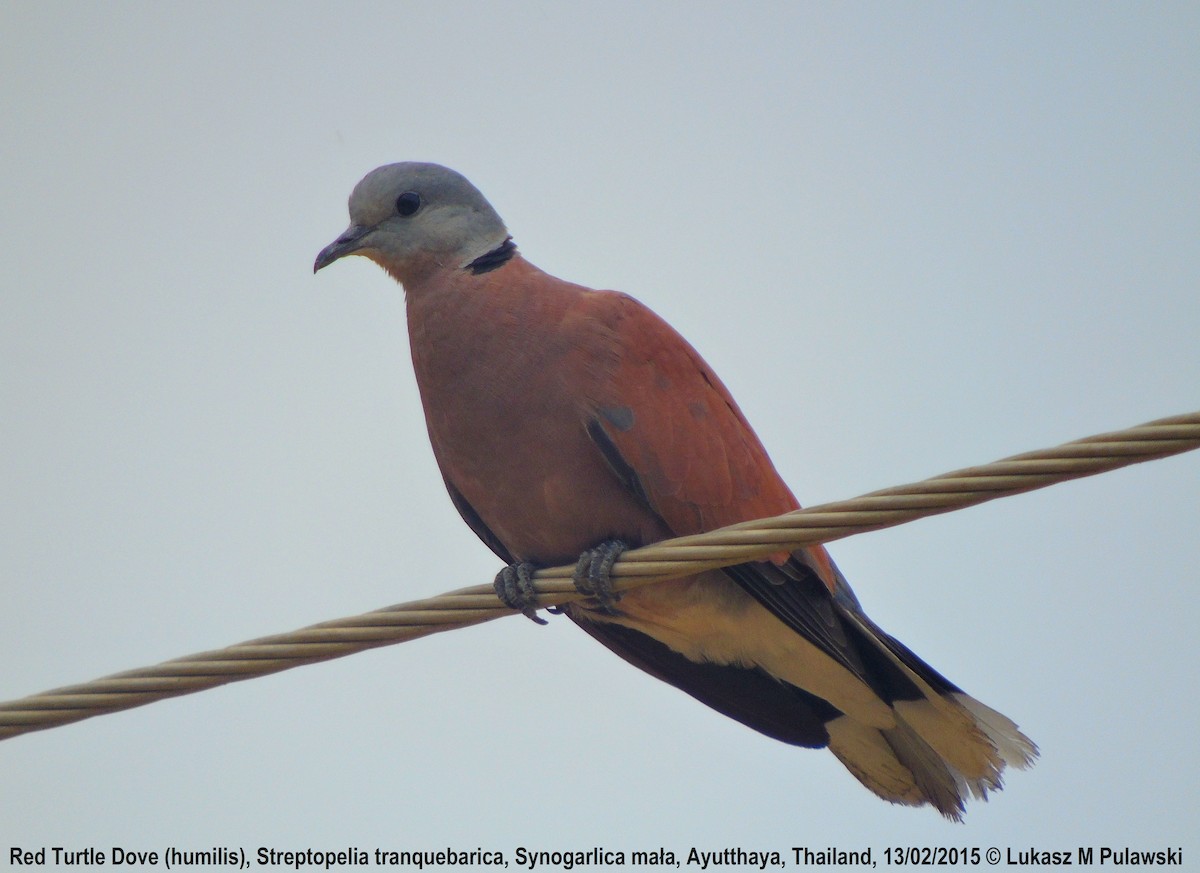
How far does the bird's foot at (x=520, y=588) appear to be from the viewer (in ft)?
11.9

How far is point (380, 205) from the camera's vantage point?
457 centimetres

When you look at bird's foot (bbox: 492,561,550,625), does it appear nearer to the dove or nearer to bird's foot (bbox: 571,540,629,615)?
the dove

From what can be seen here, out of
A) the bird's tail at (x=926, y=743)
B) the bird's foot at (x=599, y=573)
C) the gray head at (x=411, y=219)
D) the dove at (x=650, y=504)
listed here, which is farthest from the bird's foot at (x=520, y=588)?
the gray head at (x=411, y=219)

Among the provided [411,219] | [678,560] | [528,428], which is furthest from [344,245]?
[678,560]

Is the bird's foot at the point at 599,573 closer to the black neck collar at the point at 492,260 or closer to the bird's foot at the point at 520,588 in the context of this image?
the bird's foot at the point at 520,588

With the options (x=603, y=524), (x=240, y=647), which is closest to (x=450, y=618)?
(x=240, y=647)

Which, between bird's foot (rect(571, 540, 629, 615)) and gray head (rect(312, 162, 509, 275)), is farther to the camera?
gray head (rect(312, 162, 509, 275))

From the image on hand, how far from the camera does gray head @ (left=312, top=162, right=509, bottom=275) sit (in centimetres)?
449

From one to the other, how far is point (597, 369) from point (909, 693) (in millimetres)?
1329

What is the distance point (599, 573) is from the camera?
3.71 metres

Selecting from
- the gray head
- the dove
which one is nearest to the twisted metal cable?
the dove

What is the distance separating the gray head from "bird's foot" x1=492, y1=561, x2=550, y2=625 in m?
1.17

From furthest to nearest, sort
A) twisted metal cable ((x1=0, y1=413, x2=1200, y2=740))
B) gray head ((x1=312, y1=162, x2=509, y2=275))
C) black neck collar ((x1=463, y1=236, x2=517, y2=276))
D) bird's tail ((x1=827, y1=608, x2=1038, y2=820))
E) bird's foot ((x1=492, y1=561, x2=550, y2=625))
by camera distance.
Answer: gray head ((x1=312, y1=162, x2=509, y2=275))
black neck collar ((x1=463, y1=236, x2=517, y2=276))
bird's tail ((x1=827, y1=608, x2=1038, y2=820))
bird's foot ((x1=492, y1=561, x2=550, y2=625))
twisted metal cable ((x1=0, y1=413, x2=1200, y2=740))

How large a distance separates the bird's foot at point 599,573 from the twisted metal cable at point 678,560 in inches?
18.7
